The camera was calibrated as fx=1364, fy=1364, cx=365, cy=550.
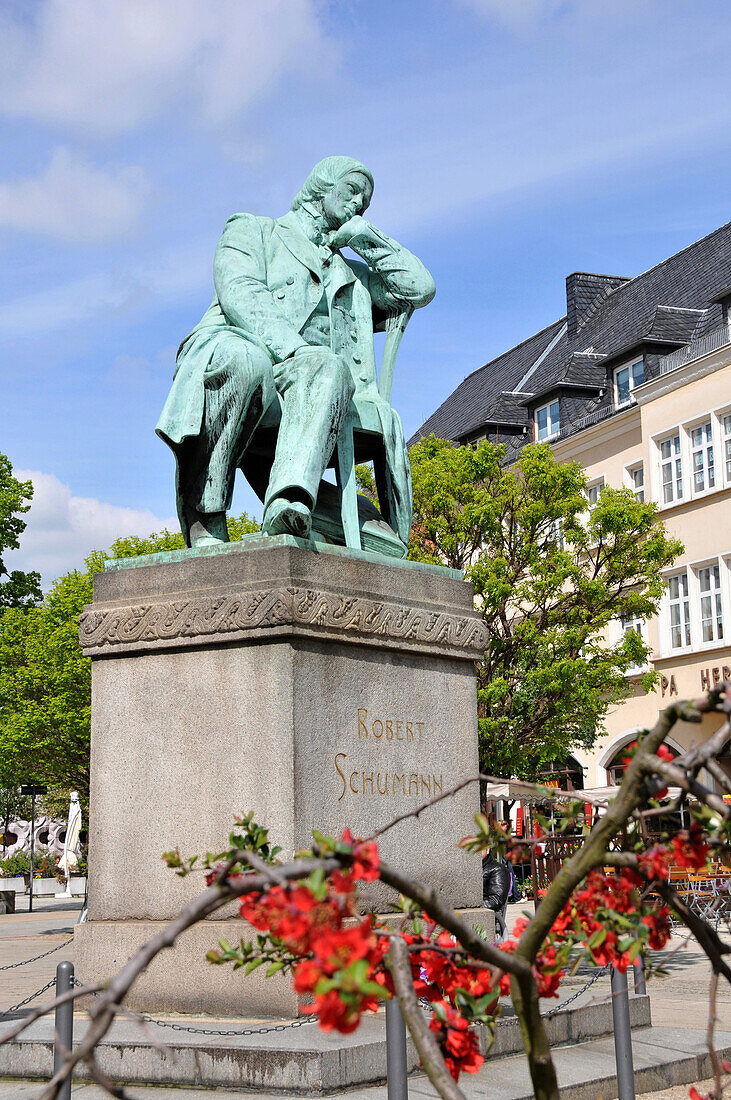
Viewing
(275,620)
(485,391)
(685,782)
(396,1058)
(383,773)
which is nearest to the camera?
(685,782)

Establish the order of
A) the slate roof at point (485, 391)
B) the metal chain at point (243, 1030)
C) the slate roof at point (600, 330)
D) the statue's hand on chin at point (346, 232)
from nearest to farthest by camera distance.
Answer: the metal chain at point (243, 1030)
the statue's hand on chin at point (346, 232)
the slate roof at point (600, 330)
the slate roof at point (485, 391)

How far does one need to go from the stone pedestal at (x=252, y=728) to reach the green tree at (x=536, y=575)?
469 inches

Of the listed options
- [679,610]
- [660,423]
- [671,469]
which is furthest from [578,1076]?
[660,423]

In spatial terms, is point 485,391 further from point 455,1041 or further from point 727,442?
point 455,1041

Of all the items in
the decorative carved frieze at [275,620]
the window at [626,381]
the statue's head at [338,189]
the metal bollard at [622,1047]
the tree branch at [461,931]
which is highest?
the window at [626,381]

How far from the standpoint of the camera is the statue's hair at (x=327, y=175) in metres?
8.47

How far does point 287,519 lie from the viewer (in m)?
7.04

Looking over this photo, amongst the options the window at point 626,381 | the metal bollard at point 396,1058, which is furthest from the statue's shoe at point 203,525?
the window at point 626,381

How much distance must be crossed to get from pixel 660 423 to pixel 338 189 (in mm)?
30109

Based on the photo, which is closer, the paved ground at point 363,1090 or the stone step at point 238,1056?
the stone step at point 238,1056

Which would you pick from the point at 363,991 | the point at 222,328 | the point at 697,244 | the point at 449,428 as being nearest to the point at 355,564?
the point at 222,328

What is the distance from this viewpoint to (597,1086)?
617cm

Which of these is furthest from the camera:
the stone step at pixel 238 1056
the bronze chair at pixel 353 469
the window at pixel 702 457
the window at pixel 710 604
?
the window at pixel 702 457

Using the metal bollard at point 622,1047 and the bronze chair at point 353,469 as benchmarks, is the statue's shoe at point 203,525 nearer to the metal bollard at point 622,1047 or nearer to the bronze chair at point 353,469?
the bronze chair at point 353,469
